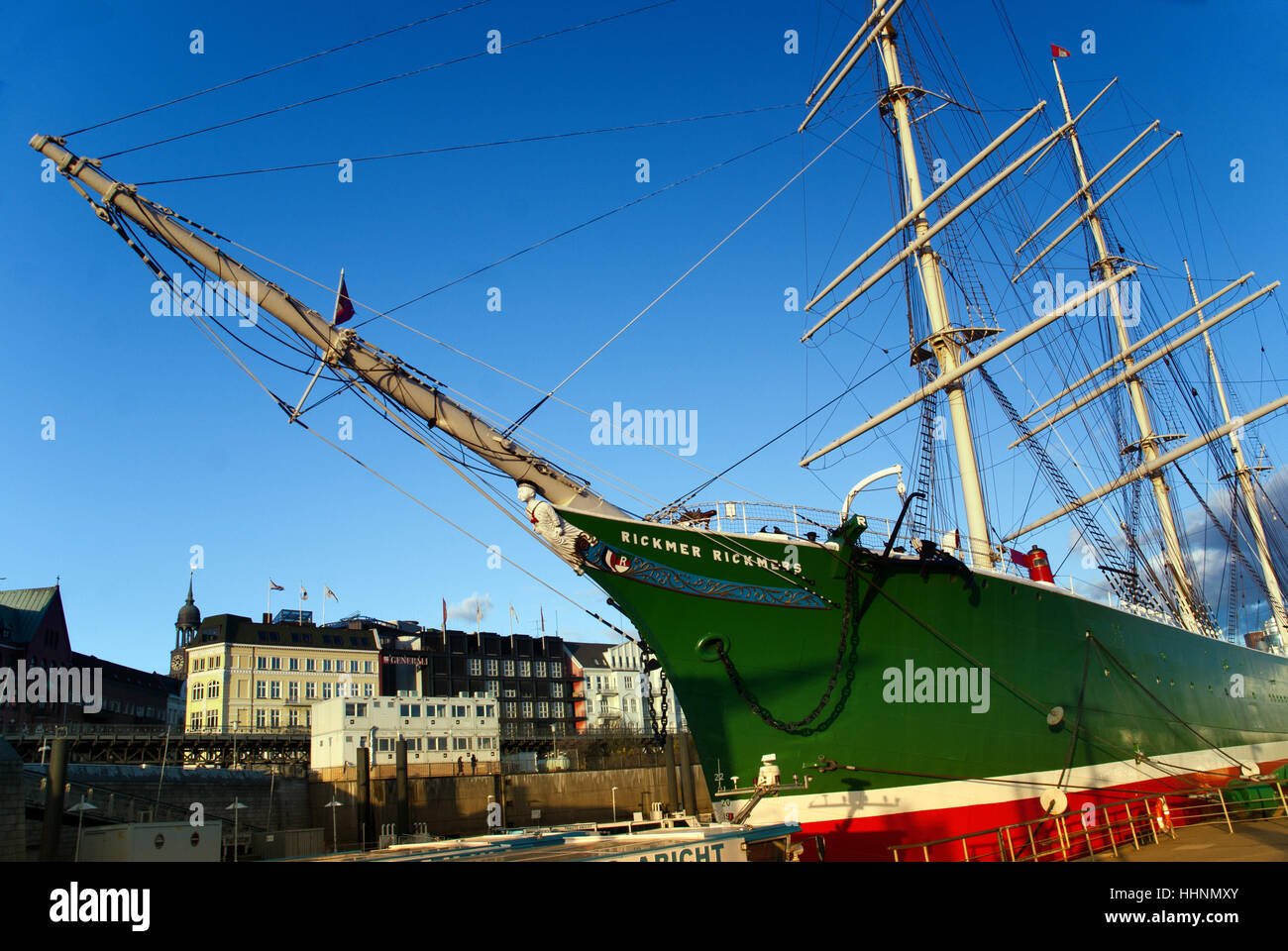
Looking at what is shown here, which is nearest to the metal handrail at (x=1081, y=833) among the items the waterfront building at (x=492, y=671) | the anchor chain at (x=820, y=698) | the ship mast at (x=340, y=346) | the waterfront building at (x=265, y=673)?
the anchor chain at (x=820, y=698)

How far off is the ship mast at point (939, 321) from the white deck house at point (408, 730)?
Result: 3614cm

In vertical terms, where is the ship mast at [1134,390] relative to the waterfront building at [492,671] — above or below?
above

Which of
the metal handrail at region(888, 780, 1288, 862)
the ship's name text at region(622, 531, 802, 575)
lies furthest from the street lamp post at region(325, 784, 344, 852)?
the metal handrail at region(888, 780, 1288, 862)

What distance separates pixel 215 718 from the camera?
205 feet

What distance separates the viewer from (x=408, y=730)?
5228 cm

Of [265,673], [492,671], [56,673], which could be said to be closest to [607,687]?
[492,671]

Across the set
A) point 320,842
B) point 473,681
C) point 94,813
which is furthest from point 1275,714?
point 473,681

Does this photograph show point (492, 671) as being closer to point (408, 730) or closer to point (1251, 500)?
point (408, 730)

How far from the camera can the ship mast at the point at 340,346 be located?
49.6ft

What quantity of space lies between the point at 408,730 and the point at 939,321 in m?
40.7

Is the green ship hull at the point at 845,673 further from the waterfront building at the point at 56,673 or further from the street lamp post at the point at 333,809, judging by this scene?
the waterfront building at the point at 56,673

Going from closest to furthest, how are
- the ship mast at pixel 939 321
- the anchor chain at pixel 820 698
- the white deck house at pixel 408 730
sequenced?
the anchor chain at pixel 820 698 → the ship mast at pixel 939 321 → the white deck house at pixel 408 730
